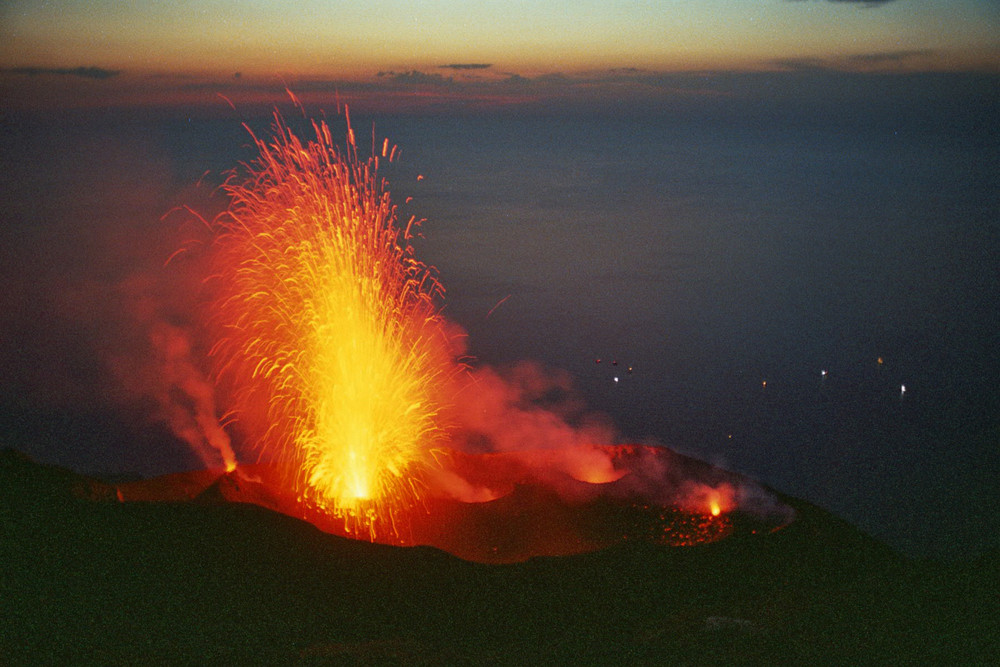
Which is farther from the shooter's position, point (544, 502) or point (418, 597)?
point (544, 502)

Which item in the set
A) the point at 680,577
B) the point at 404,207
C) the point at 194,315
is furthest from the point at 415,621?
the point at 404,207

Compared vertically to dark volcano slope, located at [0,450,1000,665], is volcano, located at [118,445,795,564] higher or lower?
lower

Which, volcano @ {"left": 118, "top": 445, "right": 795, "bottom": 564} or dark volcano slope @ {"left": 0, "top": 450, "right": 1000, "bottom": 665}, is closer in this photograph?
dark volcano slope @ {"left": 0, "top": 450, "right": 1000, "bottom": 665}

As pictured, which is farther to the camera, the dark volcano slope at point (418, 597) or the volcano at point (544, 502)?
the volcano at point (544, 502)

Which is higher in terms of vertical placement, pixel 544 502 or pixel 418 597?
pixel 418 597

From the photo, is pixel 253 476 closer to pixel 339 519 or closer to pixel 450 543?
pixel 339 519

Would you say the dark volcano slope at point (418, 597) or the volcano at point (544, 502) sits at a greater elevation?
the dark volcano slope at point (418, 597)

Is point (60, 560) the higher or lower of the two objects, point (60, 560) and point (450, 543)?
the higher

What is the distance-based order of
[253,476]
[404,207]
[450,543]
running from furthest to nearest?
[404,207], [253,476], [450,543]
